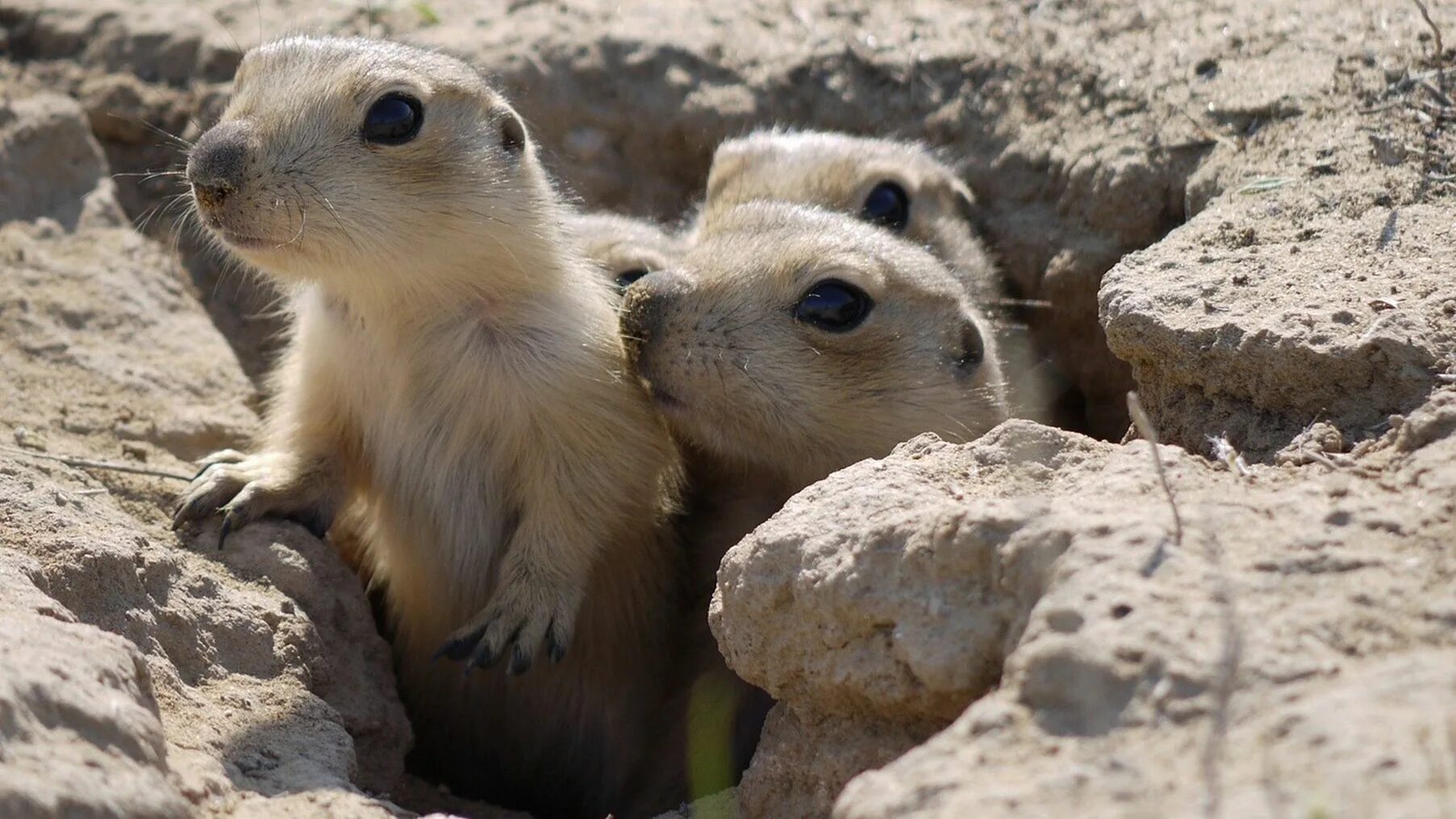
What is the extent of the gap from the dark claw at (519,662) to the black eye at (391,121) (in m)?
2.11

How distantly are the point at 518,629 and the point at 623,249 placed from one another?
2462mm

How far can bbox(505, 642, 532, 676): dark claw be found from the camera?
573 centimetres

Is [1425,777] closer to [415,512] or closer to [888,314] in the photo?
[888,314]

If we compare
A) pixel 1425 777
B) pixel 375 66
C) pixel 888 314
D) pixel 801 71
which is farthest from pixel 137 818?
pixel 801 71

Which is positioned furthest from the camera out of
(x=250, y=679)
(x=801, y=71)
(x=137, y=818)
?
(x=801, y=71)

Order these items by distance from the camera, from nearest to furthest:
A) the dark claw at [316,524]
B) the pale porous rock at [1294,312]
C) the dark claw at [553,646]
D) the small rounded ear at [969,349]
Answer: the pale porous rock at [1294,312]
the dark claw at [553,646]
the dark claw at [316,524]
the small rounded ear at [969,349]

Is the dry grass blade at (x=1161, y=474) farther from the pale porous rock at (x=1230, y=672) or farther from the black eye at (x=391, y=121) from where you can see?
the black eye at (x=391, y=121)

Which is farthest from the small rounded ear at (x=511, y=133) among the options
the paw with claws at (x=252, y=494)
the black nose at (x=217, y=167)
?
the paw with claws at (x=252, y=494)

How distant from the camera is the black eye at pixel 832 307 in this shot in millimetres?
6234

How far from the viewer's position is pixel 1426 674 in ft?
9.47

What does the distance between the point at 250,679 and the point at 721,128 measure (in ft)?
16.4

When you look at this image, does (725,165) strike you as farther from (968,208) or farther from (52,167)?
(52,167)

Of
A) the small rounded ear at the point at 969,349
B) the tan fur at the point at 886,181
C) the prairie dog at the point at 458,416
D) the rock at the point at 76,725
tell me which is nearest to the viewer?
the rock at the point at 76,725

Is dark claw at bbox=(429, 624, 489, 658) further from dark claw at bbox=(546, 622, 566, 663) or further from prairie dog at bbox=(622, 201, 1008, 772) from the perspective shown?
prairie dog at bbox=(622, 201, 1008, 772)
